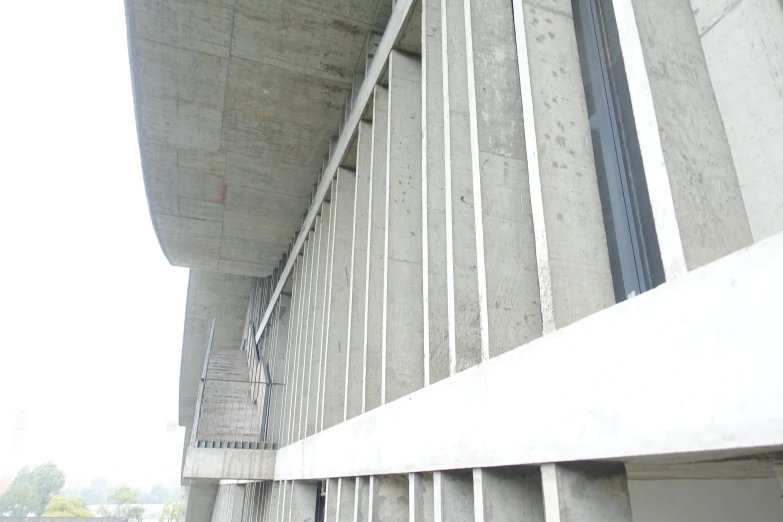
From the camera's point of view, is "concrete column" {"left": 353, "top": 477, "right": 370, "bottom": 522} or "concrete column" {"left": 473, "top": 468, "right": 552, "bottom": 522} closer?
"concrete column" {"left": 473, "top": 468, "right": 552, "bottom": 522}

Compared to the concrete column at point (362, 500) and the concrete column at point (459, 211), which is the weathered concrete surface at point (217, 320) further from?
the concrete column at point (459, 211)

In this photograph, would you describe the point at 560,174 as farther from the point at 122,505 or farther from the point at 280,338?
the point at 122,505

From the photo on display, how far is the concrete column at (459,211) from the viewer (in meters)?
3.50

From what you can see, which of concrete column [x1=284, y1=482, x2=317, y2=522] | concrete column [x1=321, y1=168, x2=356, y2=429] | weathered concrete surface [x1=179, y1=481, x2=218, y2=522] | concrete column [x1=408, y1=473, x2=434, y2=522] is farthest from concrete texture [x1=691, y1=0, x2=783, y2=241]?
weathered concrete surface [x1=179, y1=481, x2=218, y2=522]

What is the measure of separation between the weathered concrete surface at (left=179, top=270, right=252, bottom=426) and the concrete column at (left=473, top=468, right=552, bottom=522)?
18.2 metres

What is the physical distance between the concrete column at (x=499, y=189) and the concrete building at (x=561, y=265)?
2cm

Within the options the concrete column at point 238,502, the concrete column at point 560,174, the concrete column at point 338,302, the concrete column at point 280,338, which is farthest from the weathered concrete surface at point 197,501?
the concrete column at point 560,174

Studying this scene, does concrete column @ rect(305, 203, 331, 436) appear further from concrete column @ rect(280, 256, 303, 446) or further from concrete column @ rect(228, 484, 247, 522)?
concrete column @ rect(228, 484, 247, 522)

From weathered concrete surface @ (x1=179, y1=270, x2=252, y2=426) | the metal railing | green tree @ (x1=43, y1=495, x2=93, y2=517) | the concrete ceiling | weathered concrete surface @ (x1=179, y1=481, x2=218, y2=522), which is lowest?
green tree @ (x1=43, y1=495, x2=93, y2=517)

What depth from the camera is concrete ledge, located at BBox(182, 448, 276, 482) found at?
9.98m

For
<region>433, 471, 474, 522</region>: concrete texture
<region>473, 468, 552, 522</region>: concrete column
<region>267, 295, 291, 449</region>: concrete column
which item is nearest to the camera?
<region>473, 468, 552, 522</region>: concrete column

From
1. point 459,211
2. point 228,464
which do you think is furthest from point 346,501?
point 228,464

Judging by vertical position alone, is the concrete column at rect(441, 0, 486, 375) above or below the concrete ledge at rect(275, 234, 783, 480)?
above

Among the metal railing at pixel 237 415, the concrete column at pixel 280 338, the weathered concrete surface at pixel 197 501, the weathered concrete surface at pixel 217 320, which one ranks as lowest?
the weathered concrete surface at pixel 197 501
